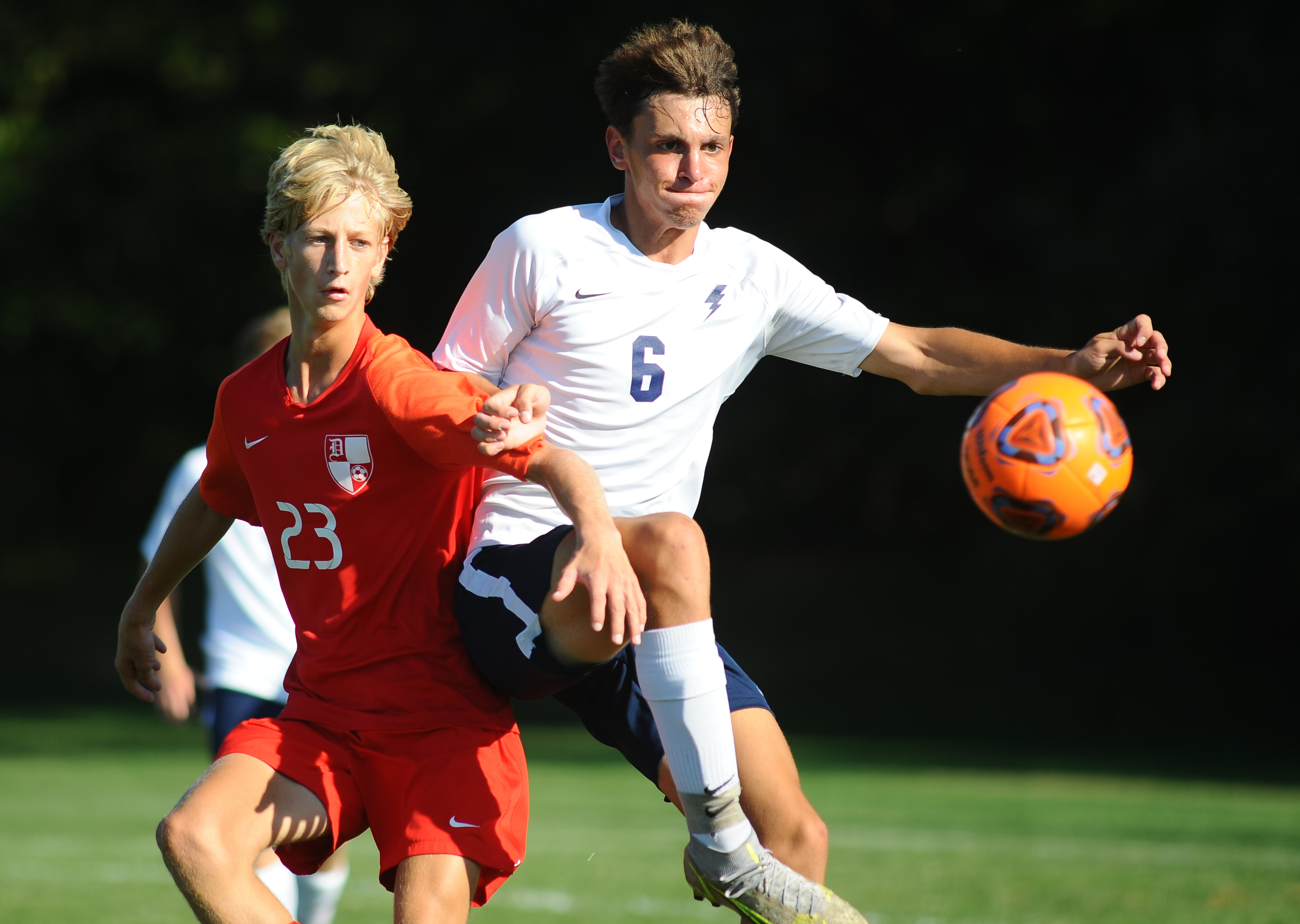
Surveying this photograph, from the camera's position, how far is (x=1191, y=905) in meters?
7.62

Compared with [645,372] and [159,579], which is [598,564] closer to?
[645,372]

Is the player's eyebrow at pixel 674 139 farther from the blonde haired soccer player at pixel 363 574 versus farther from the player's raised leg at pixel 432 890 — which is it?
the player's raised leg at pixel 432 890

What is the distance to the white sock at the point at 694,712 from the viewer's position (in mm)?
3559

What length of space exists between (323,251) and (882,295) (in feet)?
67.6

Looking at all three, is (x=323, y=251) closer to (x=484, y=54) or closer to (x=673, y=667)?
(x=673, y=667)

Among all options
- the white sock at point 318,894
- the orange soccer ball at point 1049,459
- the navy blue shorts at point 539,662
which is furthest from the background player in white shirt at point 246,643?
the orange soccer ball at point 1049,459

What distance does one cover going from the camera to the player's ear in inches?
167

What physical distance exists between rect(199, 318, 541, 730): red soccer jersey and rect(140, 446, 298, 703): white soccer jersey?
2.16m

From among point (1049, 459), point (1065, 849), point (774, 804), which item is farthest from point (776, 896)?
point (1065, 849)

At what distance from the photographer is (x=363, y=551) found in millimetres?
3816

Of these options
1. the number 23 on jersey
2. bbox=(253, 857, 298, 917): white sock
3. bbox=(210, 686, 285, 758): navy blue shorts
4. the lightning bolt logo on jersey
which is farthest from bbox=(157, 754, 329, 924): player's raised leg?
bbox=(210, 686, 285, 758): navy blue shorts

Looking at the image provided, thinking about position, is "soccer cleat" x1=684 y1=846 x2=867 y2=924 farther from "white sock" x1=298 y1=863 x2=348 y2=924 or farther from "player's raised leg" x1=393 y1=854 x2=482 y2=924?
"white sock" x1=298 y1=863 x2=348 y2=924

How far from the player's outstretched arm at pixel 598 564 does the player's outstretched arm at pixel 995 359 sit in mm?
1315

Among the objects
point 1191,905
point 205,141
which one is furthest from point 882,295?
point 1191,905
